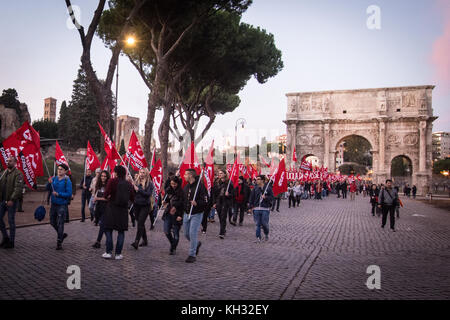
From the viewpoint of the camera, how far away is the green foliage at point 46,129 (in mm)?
55281

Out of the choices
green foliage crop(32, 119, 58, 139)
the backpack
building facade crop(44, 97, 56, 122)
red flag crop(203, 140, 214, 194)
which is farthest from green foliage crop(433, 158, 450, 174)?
building facade crop(44, 97, 56, 122)

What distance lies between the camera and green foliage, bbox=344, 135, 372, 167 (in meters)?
93.4

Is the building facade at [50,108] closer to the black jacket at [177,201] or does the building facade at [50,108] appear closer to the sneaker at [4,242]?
the sneaker at [4,242]

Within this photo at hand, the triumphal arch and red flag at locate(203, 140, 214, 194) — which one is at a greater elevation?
the triumphal arch

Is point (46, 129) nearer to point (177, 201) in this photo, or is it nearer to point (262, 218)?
point (262, 218)

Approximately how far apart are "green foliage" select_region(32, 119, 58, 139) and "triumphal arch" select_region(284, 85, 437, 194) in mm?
35833

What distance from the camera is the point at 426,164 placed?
45219 millimetres

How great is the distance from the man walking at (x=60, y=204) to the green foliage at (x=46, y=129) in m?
52.4

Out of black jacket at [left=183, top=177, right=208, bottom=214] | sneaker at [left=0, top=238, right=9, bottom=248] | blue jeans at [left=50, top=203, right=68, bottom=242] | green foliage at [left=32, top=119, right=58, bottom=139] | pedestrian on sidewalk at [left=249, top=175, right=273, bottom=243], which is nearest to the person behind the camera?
black jacket at [left=183, top=177, right=208, bottom=214]

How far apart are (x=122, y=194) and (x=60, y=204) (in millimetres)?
1722

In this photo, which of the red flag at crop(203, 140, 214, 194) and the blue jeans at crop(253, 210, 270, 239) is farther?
the red flag at crop(203, 140, 214, 194)

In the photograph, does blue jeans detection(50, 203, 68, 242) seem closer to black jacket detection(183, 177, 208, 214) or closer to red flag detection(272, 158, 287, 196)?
black jacket detection(183, 177, 208, 214)

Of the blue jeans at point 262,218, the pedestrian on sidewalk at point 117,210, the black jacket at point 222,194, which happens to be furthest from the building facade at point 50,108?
the pedestrian on sidewalk at point 117,210
